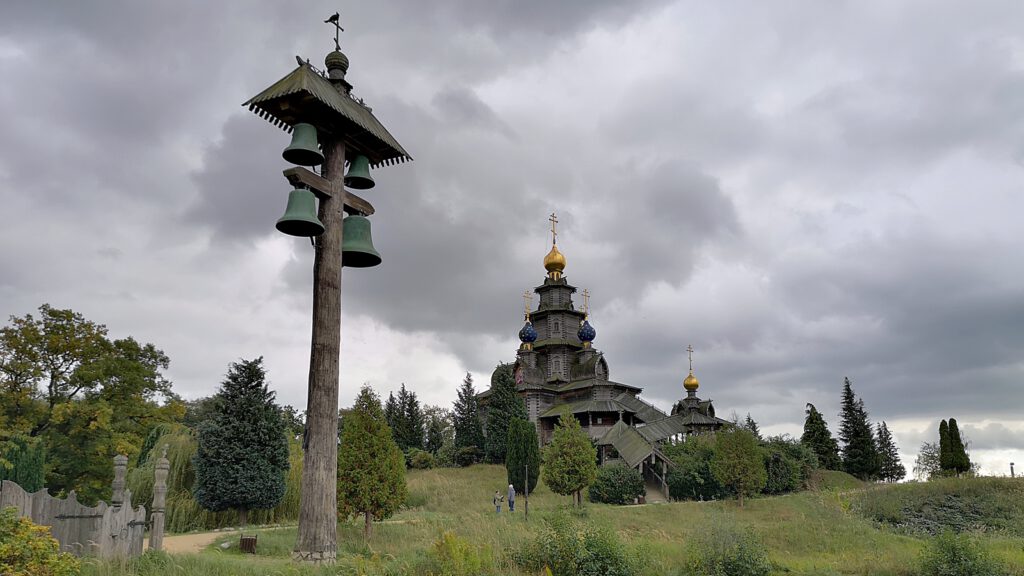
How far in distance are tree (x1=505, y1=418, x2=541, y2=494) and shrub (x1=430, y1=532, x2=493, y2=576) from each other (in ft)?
73.3

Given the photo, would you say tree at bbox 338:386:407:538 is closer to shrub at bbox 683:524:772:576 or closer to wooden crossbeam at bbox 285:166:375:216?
wooden crossbeam at bbox 285:166:375:216

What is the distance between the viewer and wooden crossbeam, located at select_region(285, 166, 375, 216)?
1108 cm

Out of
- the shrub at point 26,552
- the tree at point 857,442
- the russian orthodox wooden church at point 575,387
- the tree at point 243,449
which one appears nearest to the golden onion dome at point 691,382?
the russian orthodox wooden church at point 575,387

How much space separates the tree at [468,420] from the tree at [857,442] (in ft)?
87.6

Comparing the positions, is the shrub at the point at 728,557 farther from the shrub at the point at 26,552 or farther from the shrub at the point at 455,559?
the shrub at the point at 26,552

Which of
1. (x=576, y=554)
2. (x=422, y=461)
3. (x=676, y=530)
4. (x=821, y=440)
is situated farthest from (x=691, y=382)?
(x=576, y=554)

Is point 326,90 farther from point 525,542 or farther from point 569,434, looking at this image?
point 569,434

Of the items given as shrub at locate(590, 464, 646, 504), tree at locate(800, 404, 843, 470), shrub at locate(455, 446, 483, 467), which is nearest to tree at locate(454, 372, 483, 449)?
shrub at locate(455, 446, 483, 467)

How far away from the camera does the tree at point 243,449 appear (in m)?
20.5

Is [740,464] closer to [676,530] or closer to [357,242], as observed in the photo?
[676,530]

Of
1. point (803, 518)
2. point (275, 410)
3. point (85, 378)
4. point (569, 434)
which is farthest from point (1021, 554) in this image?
point (85, 378)

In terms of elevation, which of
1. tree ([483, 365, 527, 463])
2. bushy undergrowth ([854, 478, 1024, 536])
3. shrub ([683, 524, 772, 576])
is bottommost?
bushy undergrowth ([854, 478, 1024, 536])

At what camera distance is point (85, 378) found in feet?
76.4

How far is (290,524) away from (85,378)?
916 centimetres
